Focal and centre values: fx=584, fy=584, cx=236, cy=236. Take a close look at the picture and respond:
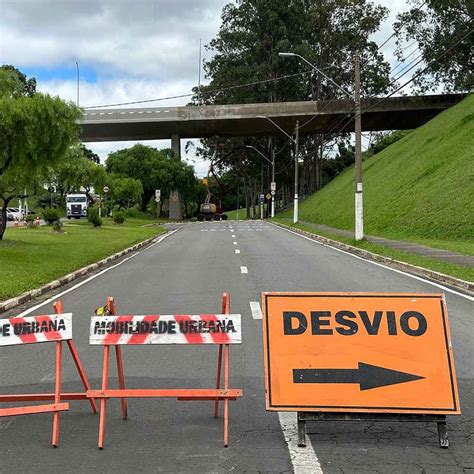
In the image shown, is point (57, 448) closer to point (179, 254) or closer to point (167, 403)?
point (167, 403)

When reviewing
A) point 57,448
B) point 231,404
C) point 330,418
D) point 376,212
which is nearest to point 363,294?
point 330,418

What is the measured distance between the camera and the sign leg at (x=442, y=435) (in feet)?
14.6

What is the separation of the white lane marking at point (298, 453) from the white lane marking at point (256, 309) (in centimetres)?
446

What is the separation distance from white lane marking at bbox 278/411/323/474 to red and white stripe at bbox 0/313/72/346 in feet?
Answer: 6.57

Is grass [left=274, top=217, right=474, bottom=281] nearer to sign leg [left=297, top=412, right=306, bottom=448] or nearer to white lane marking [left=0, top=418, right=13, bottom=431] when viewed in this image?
sign leg [left=297, top=412, right=306, bottom=448]

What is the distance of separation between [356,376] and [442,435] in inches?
30.2

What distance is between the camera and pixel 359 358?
4738mm

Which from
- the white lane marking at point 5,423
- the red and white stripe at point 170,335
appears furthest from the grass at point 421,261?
the white lane marking at point 5,423

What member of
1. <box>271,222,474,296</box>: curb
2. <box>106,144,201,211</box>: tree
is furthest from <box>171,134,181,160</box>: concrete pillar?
<box>271,222,474,296</box>: curb

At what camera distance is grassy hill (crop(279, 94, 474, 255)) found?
25.9 metres

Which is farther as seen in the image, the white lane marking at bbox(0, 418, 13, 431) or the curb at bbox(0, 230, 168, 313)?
the curb at bbox(0, 230, 168, 313)

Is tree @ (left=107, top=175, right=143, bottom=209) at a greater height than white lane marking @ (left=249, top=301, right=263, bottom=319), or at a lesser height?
greater

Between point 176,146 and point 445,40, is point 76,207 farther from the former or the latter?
point 445,40

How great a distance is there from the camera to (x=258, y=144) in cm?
7169
